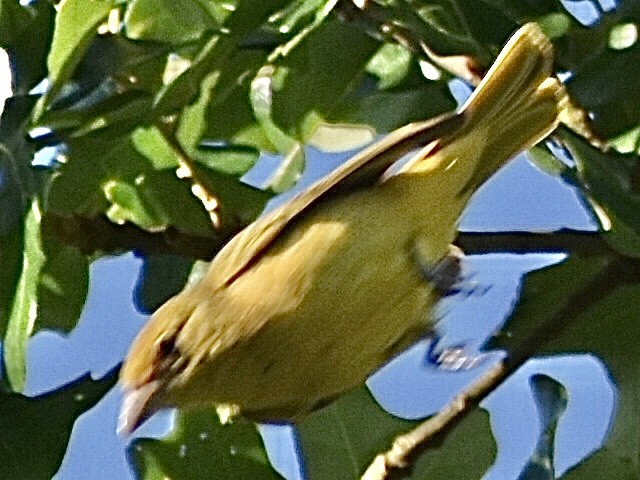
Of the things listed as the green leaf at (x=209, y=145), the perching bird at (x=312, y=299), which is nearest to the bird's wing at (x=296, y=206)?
the perching bird at (x=312, y=299)

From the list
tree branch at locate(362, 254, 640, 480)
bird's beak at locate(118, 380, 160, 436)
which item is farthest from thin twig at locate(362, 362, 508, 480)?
bird's beak at locate(118, 380, 160, 436)

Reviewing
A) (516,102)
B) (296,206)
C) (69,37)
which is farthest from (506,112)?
(69,37)

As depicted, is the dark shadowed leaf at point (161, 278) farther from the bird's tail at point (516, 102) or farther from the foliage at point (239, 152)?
the bird's tail at point (516, 102)

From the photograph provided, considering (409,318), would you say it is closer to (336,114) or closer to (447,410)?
(447,410)

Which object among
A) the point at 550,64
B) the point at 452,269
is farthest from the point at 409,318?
the point at 550,64

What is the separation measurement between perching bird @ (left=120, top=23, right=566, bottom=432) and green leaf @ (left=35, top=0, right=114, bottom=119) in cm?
11

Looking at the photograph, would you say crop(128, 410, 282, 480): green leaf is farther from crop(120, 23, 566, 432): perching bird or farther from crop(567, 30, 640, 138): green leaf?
crop(567, 30, 640, 138): green leaf

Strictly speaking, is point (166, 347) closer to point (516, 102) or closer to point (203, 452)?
point (203, 452)

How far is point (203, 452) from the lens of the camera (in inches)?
27.0

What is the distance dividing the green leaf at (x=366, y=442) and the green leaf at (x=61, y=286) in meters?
0.14

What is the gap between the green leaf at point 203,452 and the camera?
0.68 m

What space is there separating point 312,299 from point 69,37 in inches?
6.6

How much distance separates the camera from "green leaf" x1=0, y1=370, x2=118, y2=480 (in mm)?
629

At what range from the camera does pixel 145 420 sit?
0.60 m
